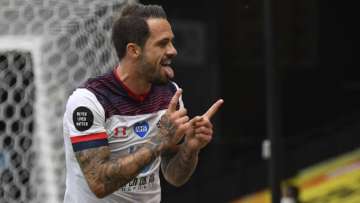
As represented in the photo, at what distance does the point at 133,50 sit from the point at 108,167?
40cm

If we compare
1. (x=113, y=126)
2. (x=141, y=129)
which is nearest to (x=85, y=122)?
(x=113, y=126)

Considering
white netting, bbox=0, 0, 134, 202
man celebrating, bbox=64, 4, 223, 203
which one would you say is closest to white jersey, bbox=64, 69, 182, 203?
man celebrating, bbox=64, 4, 223, 203

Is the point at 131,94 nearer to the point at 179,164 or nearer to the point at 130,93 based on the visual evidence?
the point at 130,93

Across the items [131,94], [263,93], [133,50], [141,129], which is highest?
[133,50]

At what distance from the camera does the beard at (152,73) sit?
122 inches

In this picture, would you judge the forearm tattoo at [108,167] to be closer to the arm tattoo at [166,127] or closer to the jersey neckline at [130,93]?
the arm tattoo at [166,127]

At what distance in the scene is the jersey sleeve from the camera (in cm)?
306

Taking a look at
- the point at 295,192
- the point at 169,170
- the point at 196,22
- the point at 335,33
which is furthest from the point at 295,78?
the point at 169,170

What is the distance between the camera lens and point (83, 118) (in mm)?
3076

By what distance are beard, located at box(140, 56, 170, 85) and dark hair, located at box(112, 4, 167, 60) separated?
0.07 metres

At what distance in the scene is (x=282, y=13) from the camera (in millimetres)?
8773

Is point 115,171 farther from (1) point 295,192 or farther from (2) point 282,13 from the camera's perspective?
(2) point 282,13

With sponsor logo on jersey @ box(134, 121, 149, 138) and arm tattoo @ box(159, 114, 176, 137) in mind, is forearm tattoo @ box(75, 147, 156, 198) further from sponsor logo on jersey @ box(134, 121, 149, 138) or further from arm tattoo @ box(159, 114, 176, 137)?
sponsor logo on jersey @ box(134, 121, 149, 138)

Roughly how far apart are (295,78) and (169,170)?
19.2 feet
